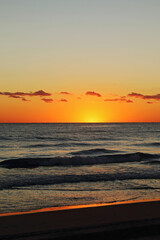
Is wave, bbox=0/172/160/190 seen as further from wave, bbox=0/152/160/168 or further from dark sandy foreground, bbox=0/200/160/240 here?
wave, bbox=0/152/160/168

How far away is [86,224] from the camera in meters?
6.69

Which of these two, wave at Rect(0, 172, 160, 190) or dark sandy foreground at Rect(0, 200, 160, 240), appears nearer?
dark sandy foreground at Rect(0, 200, 160, 240)

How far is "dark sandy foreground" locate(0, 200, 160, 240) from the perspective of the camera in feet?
18.7

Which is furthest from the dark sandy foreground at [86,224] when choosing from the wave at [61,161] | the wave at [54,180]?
the wave at [61,161]

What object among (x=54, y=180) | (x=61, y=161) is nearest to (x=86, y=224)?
(x=54, y=180)

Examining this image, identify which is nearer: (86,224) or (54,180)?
(86,224)

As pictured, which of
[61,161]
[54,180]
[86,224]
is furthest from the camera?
[61,161]

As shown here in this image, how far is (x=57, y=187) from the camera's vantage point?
1291 centimetres

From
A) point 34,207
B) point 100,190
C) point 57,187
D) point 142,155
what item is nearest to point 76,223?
point 34,207

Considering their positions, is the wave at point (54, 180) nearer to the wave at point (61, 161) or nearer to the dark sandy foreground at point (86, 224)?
the dark sandy foreground at point (86, 224)

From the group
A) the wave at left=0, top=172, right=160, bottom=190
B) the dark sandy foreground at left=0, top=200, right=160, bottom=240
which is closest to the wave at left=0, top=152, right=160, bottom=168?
the wave at left=0, top=172, right=160, bottom=190

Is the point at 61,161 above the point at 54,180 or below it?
below

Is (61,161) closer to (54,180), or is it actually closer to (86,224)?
(54,180)

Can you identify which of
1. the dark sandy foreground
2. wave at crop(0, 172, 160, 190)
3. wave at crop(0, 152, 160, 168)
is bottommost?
wave at crop(0, 152, 160, 168)
